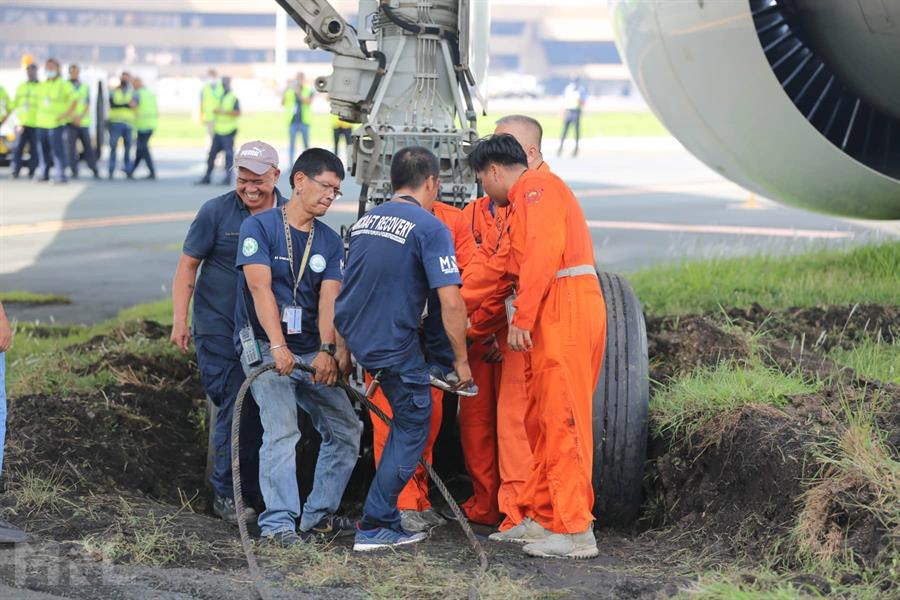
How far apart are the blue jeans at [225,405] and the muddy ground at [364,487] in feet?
0.77

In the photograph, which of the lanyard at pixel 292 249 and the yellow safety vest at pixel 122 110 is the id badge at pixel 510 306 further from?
the yellow safety vest at pixel 122 110

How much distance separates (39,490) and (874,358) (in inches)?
162

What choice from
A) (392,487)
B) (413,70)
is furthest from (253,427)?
(413,70)

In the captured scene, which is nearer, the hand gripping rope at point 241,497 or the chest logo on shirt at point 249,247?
the hand gripping rope at point 241,497

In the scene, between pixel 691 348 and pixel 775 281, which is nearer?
pixel 691 348

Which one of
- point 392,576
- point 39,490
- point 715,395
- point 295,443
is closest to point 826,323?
point 715,395

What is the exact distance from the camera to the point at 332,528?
16.9ft

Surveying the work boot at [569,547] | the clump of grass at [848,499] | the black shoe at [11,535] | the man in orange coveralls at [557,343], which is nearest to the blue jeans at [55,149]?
the black shoe at [11,535]

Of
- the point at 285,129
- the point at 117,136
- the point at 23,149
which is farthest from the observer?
the point at 285,129

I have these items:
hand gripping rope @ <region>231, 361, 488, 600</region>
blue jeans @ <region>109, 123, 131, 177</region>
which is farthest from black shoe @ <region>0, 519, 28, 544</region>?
blue jeans @ <region>109, 123, 131, 177</region>

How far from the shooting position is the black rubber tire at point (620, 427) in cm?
514

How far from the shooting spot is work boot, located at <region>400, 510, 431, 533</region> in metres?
5.20

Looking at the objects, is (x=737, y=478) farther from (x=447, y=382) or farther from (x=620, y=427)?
(x=447, y=382)

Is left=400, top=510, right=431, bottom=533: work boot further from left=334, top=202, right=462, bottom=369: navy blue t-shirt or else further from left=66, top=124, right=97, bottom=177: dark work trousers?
left=66, top=124, right=97, bottom=177: dark work trousers
